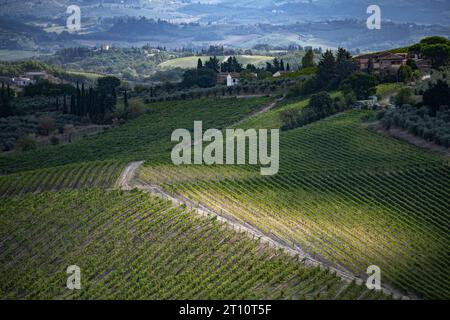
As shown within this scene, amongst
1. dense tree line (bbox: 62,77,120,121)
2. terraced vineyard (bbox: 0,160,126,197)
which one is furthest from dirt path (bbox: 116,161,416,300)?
dense tree line (bbox: 62,77,120,121)

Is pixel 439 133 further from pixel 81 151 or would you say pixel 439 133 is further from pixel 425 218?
pixel 81 151

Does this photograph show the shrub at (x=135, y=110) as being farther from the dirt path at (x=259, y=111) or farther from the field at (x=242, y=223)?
the field at (x=242, y=223)

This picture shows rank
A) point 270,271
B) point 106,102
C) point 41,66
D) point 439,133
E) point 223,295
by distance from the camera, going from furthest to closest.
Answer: point 41,66 → point 106,102 → point 439,133 → point 270,271 → point 223,295

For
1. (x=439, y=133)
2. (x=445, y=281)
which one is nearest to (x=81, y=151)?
(x=439, y=133)

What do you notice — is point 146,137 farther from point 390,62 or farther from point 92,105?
point 390,62

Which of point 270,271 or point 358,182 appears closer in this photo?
point 270,271

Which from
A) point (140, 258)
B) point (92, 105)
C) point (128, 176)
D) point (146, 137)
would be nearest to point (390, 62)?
point (146, 137)

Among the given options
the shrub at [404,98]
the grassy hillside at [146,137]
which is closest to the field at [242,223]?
the grassy hillside at [146,137]
